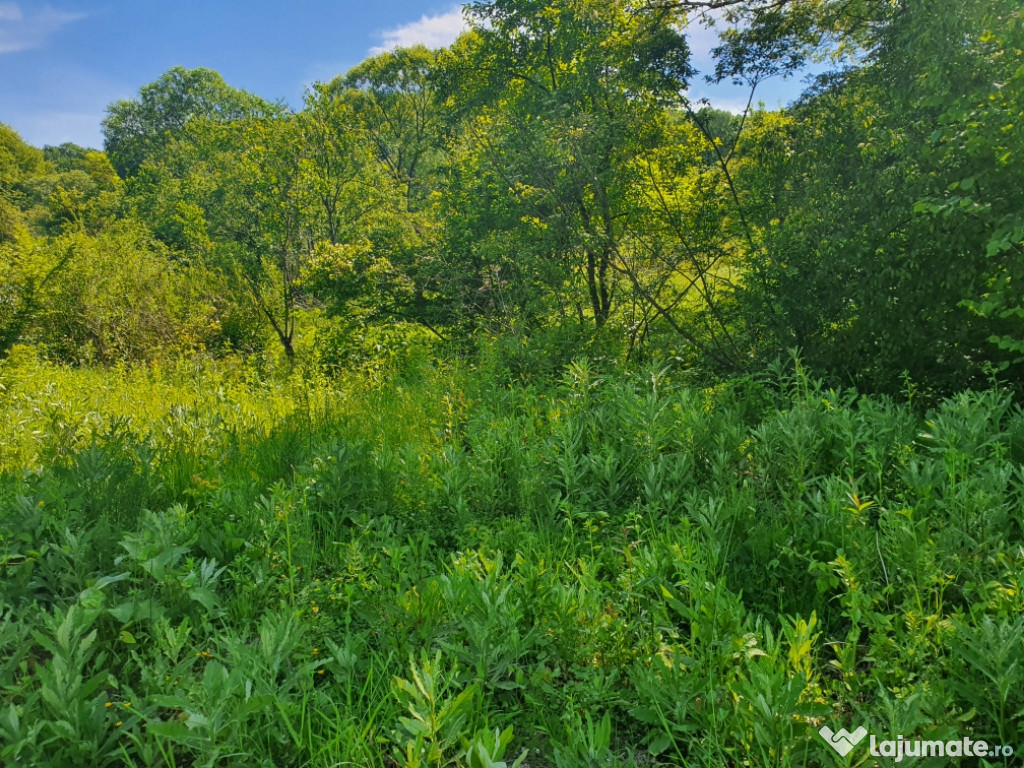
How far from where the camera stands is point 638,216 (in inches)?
264

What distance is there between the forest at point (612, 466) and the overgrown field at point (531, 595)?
0.05ft

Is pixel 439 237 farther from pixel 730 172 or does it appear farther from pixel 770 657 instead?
pixel 770 657

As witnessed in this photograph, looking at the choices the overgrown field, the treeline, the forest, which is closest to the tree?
the treeline

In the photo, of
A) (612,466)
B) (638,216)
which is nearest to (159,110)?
(638,216)

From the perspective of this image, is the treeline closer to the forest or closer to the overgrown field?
the forest

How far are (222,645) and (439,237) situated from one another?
8905 mm

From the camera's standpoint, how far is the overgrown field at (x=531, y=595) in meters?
1.58

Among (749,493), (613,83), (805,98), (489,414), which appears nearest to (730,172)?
(805,98)

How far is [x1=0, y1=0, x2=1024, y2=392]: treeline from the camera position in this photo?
3949 millimetres

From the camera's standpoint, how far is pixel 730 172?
635 cm

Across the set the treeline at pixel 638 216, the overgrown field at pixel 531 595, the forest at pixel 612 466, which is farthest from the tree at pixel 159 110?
the overgrown field at pixel 531 595

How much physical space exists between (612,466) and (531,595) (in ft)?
3.92

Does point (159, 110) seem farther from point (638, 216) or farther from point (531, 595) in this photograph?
point (531, 595)

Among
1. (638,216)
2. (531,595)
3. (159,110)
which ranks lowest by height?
(531,595)
